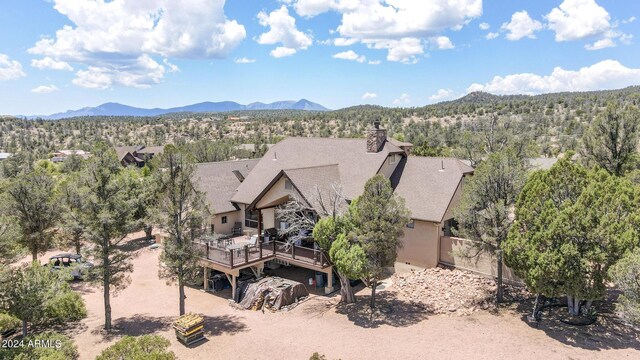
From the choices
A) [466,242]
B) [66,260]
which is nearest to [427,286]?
[466,242]

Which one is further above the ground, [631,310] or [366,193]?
[366,193]

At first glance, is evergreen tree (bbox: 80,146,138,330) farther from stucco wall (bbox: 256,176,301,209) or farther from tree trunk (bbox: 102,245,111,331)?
stucco wall (bbox: 256,176,301,209)

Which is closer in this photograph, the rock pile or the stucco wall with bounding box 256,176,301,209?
the rock pile

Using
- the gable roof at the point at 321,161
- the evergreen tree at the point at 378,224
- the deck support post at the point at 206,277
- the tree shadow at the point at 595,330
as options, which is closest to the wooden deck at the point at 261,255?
the deck support post at the point at 206,277

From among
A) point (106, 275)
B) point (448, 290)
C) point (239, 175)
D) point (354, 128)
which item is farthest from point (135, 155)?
point (448, 290)

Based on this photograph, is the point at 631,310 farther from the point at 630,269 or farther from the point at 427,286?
the point at 427,286

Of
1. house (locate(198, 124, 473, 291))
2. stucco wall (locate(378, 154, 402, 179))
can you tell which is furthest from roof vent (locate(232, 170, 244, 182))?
stucco wall (locate(378, 154, 402, 179))

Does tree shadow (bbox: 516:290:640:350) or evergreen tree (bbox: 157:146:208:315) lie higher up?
evergreen tree (bbox: 157:146:208:315)
